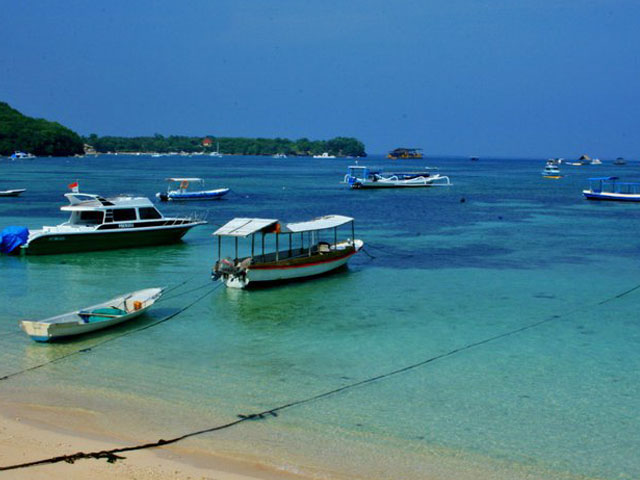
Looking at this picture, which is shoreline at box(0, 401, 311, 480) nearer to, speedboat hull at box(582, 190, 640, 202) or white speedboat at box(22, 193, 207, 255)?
white speedboat at box(22, 193, 207, 255)

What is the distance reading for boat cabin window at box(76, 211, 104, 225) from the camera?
35.8 metres

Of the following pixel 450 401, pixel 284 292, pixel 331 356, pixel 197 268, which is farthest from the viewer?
pixel 197 268

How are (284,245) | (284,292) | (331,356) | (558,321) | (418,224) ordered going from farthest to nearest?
(418,224) → (284,245) → (284,292) → (558,321) → (331,356)

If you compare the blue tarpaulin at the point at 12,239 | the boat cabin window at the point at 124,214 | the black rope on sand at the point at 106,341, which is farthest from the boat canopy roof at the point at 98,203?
the black rope on sand at the point at 106,341

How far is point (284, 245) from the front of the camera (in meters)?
36.9

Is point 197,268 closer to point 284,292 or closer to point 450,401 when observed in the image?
point 284,292

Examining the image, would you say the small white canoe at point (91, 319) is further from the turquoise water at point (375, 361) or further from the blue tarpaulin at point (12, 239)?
the blue tarpaulin at point (12, 239)

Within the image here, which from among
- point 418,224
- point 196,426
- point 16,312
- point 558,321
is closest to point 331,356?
point 196,426

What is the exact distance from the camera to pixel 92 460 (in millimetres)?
11570

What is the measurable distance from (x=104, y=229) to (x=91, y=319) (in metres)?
16.0

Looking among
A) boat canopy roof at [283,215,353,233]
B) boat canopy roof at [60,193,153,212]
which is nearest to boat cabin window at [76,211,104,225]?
boat canopy roof at [60,193,153,212]

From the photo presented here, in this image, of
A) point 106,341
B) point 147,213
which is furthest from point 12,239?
point 106,341

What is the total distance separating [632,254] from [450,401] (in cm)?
2532

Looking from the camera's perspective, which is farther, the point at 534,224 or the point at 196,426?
the point at 534,224
